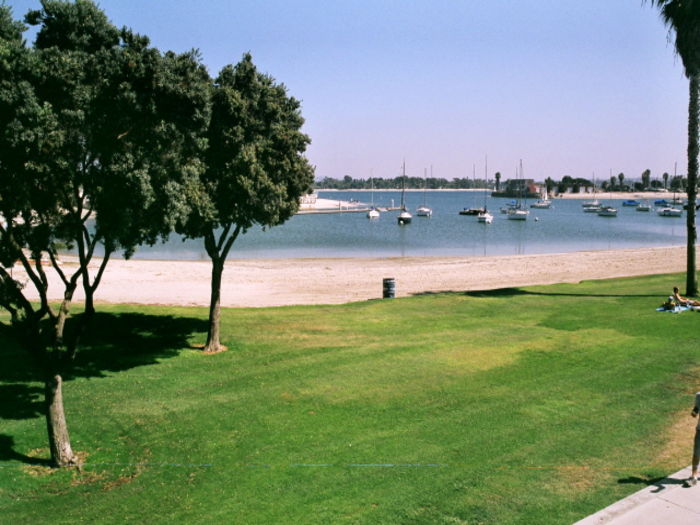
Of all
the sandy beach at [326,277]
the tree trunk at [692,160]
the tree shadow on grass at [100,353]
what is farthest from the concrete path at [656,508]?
the sandy beach at [326,277]

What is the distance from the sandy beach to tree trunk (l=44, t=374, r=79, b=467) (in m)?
19.6

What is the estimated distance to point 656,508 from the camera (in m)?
9.18

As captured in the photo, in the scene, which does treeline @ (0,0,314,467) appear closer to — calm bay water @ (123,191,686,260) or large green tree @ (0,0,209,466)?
large green tree @ (0,0,209,466)

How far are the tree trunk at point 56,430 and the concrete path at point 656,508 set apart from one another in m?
9.52

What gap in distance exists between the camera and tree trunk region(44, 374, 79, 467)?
1216cm

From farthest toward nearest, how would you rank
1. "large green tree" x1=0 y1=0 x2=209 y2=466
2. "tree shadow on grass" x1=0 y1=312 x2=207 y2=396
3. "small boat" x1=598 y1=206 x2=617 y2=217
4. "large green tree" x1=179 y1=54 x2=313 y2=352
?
"small boat" x1=598 y1=206 x2=617 y2=217
"large green tree" x1=179 y1=54 x2=313 y2=352
"tree shadow on grass" x1=0 y1=312 x2=207 y2=396
"large green tree" x1=0 y1=0 x2=209 y2=466

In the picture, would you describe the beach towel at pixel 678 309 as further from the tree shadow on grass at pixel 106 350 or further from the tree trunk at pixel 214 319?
the tree shadow on grass at pixel 106 350

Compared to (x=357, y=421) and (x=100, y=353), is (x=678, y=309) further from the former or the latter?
(x=100, y=353)

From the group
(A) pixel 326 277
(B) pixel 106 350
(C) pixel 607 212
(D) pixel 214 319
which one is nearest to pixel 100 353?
(B) pixel 106 350

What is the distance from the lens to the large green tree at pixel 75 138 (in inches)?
444

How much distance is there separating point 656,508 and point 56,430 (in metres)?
10.9

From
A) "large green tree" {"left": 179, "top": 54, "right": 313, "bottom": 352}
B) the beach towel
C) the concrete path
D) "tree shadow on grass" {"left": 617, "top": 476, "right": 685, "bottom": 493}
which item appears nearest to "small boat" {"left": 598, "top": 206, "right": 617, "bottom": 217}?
the beach towel

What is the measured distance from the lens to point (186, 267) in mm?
51594

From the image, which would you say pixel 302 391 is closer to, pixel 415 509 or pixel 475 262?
pixel 415 509
